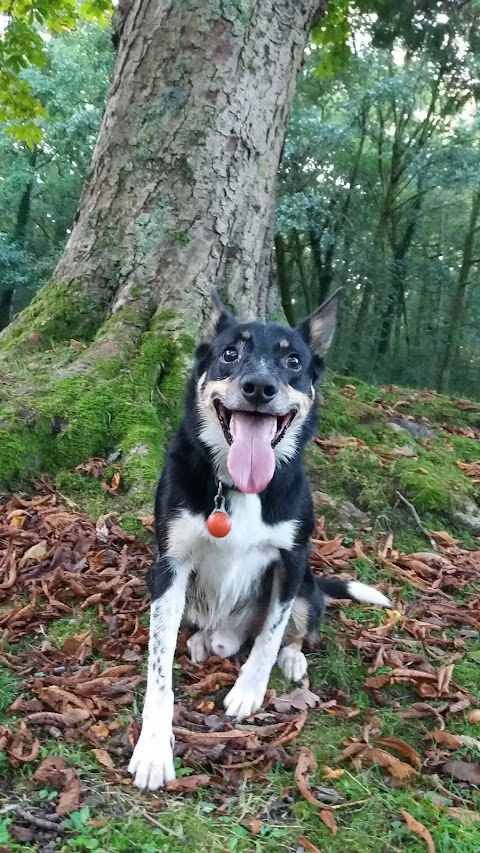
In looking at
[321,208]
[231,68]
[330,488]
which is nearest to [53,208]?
[321,208]

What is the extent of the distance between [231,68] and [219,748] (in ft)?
16.6

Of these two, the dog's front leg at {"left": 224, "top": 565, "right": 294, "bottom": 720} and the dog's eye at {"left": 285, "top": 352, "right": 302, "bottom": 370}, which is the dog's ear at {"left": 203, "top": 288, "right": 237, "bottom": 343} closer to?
the dog's eye at {"left": 285, "top": 352, "right": 302, "bottom": 370}

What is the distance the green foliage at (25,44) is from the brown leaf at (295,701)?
8169 millimetres

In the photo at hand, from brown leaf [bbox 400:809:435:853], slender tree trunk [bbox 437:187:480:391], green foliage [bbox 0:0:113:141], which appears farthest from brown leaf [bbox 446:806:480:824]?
slender tree trunk [bbox 437:187:480:391]

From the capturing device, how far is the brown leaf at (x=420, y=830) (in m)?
2.27

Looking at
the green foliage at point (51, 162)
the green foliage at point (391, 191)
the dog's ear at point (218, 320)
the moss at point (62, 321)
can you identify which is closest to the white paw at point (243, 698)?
the dog's ear at point (218, 320)

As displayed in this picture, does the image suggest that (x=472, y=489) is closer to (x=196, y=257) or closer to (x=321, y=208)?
(x=196, y=257)

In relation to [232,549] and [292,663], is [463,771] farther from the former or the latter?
[232,549]

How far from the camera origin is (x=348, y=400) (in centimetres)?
662

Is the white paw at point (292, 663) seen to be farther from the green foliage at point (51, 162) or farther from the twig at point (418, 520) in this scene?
the green foliage at point (51, 162)

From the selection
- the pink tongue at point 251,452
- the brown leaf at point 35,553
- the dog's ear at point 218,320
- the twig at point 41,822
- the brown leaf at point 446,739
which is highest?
the dog's ear at point 218,320

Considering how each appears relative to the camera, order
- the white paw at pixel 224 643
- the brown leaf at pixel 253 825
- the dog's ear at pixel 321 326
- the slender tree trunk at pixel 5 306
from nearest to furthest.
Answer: the brown leaf at pixel 253 825, the white paw at pixel 224 643, the dog's ear at pixel 321 326, the slender tree trunk at pixel 5 306

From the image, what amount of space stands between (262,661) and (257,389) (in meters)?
1.27

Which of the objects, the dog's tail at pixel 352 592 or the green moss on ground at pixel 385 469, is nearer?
the dog's tail at pixel 352 592
